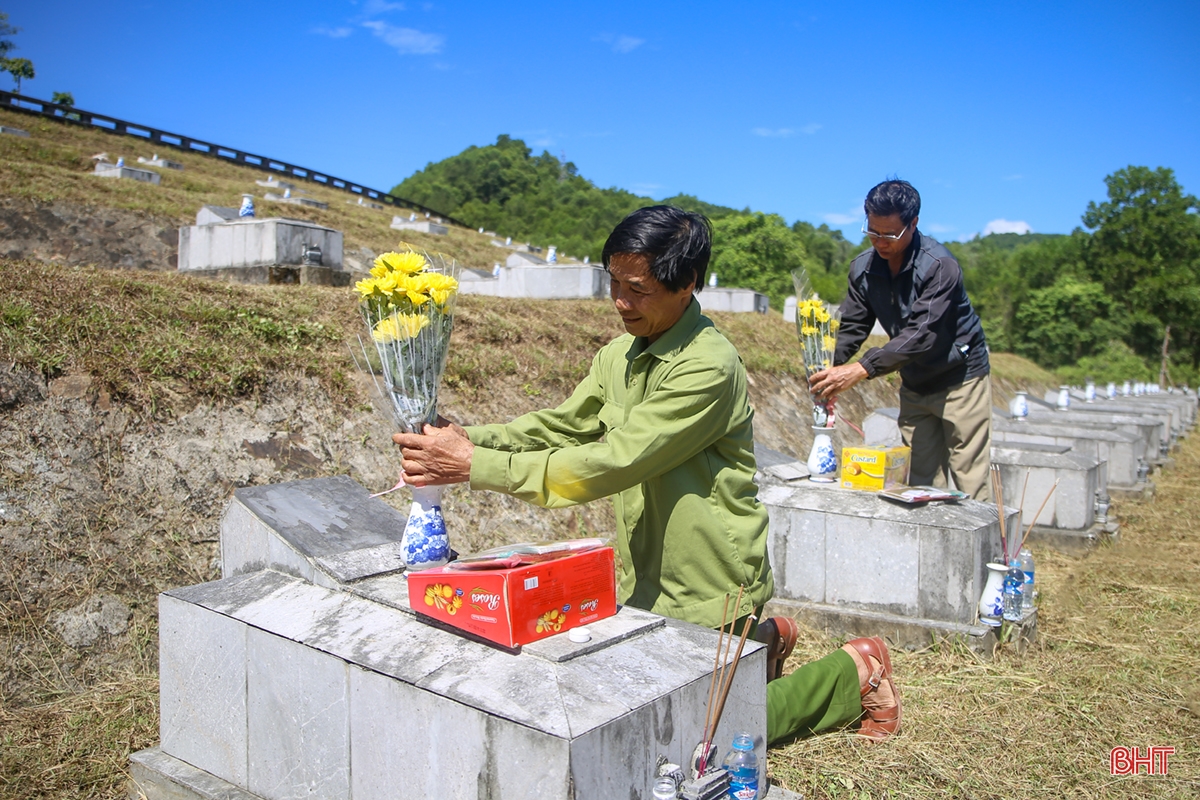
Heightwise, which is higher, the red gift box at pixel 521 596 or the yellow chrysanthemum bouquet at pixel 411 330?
the yellow chrysanthemum bouquet at pixel 411 330

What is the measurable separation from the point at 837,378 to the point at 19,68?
41455 mm

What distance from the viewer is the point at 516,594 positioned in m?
2.18

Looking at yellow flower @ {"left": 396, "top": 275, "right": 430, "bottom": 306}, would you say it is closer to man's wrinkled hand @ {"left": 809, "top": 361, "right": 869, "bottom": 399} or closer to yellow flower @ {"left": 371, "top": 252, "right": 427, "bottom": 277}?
yellow flower @ {"left": 371, "top": 252, "right": 427, "bottom": 277}

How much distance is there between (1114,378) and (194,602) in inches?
1455

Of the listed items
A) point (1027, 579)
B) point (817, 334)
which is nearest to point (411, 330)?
point (817, 334)

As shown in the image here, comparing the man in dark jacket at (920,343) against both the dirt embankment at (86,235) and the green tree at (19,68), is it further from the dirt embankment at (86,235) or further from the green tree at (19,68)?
the green tree at (19,68)

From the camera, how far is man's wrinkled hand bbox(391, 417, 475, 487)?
2.41 meters

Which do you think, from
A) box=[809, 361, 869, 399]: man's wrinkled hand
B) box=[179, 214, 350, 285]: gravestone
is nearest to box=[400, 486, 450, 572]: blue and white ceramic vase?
box=[809, 361, 869, 399]: man's wrinkled hand

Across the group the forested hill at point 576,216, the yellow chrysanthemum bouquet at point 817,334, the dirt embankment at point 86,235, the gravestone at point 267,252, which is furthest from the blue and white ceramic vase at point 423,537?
the forested hill at point 576,216

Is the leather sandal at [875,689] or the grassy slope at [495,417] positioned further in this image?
the leather sandal at [875,689]

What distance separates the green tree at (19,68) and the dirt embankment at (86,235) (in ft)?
81.6

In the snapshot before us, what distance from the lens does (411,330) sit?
8.21 feet

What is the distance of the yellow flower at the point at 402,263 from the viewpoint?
8.11 feet

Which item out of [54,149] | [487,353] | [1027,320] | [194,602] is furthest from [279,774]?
[1027,320]
